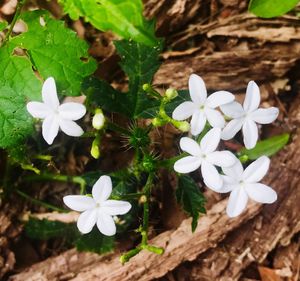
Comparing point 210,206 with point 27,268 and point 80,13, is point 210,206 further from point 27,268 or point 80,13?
point 80,13

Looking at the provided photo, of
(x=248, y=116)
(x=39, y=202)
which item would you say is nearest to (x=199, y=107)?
(x=248, y=116)

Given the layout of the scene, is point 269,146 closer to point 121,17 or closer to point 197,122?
point 197,122

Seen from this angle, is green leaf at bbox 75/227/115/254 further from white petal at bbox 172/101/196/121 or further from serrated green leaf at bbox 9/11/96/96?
white petal at bbox 172/101/196/121

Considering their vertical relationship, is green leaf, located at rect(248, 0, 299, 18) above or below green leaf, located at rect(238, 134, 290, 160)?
above

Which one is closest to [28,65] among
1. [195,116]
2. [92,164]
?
[195,116]

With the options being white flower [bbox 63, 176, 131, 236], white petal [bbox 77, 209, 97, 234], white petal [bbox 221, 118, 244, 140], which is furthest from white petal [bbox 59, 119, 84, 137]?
white petal [bbox 221, 118, 244, 140]
